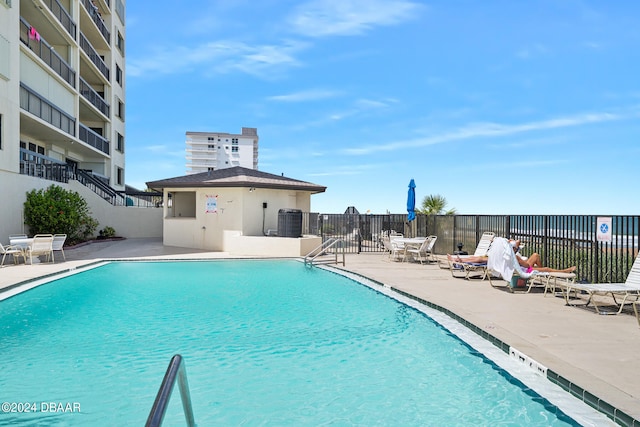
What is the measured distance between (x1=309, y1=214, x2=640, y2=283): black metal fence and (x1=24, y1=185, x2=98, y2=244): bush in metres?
11.3

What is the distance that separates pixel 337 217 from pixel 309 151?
25835mm

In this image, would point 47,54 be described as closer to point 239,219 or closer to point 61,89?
point 61,89

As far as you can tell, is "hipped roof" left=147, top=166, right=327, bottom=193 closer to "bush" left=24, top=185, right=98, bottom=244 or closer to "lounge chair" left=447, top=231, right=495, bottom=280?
"bush" left=24, top=185, right=98, bottom=244

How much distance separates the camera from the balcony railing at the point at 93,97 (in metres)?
27.3

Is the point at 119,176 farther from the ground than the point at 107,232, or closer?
farther from the ground

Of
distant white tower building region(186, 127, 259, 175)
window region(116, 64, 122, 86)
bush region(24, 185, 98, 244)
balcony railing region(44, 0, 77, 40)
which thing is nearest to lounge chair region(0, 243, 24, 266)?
bush region(24, 185, 98, 244)

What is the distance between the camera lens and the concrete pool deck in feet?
13.7

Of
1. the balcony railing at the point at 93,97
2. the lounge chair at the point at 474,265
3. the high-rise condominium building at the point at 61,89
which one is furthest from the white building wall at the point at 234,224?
the balcony railing at the point at 93,97

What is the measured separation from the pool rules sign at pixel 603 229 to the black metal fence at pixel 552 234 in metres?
0.07

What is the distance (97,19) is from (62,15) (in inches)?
286

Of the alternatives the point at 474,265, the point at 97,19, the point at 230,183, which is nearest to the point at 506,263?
the point at 474,265

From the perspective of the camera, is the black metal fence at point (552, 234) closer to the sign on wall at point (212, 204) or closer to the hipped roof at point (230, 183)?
the hipped roof at point (230, 183)

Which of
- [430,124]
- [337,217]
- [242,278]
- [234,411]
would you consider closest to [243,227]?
[337,217]

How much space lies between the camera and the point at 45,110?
834 inches
